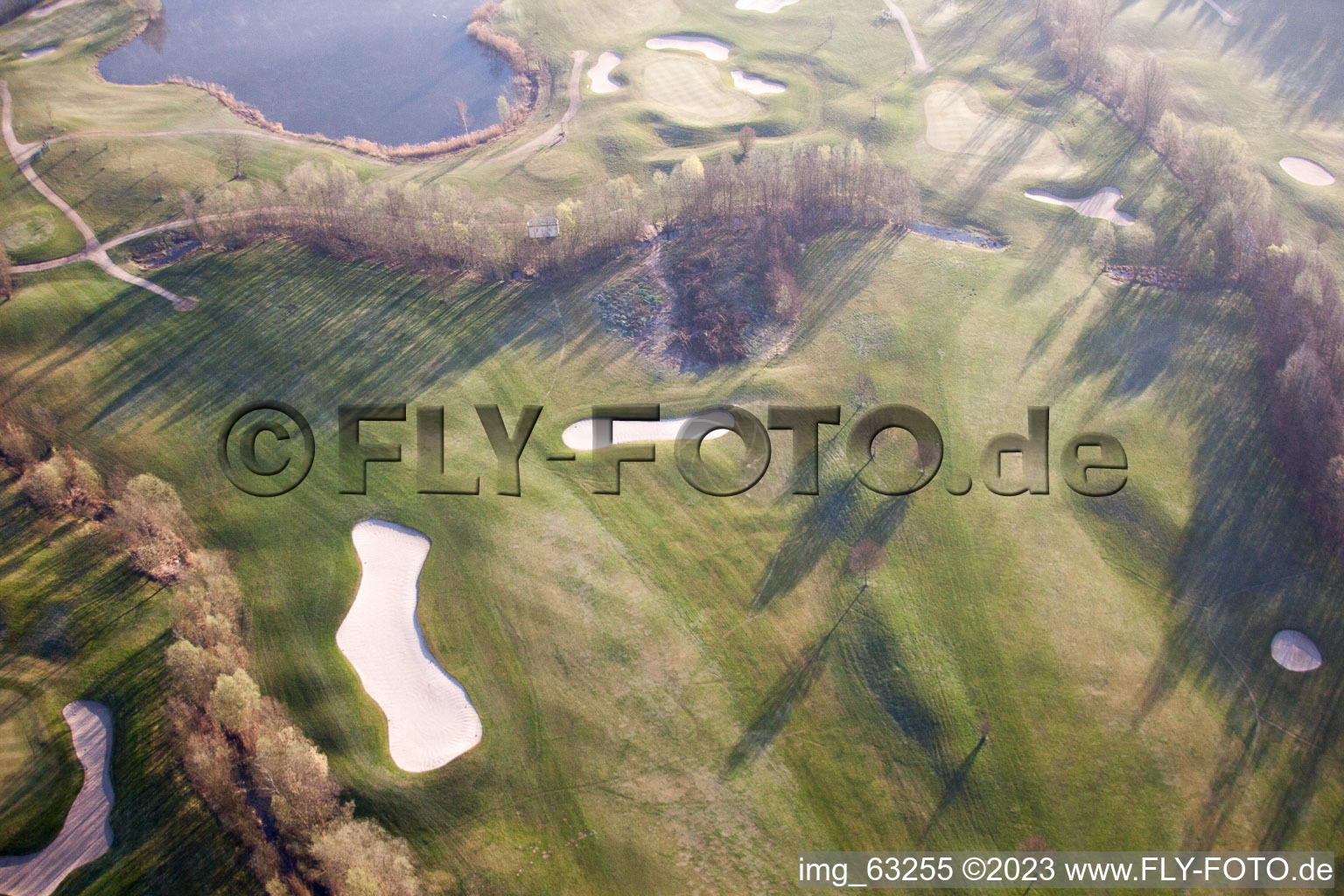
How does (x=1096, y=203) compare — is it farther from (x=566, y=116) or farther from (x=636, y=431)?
(x=636, y=431)

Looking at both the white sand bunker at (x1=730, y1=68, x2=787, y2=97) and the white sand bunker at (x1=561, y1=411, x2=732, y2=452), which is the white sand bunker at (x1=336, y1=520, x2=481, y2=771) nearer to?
the white sand bunker at (x1=561, y1=411, x2=732, y2=452)

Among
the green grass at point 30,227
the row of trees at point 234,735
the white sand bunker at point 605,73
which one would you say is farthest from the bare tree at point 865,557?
the white sand bunker at point 605,73

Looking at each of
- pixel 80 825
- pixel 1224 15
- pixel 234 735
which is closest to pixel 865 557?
pixel 234 735

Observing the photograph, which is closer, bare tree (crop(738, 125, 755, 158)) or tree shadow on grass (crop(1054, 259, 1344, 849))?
tree shadow on grass (crop(1054, 259, 1344, 849))

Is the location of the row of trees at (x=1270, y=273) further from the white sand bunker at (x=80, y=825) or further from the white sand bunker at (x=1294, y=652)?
the white sand bunker at (x=80, y=825)

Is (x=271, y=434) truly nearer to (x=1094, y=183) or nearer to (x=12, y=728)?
(x=12, y=728)

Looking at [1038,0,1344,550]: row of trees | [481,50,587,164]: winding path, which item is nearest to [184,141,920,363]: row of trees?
[481,50,587,164]: winding path

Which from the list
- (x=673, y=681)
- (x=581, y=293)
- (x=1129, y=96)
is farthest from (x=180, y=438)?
(x=1129, y=96)
